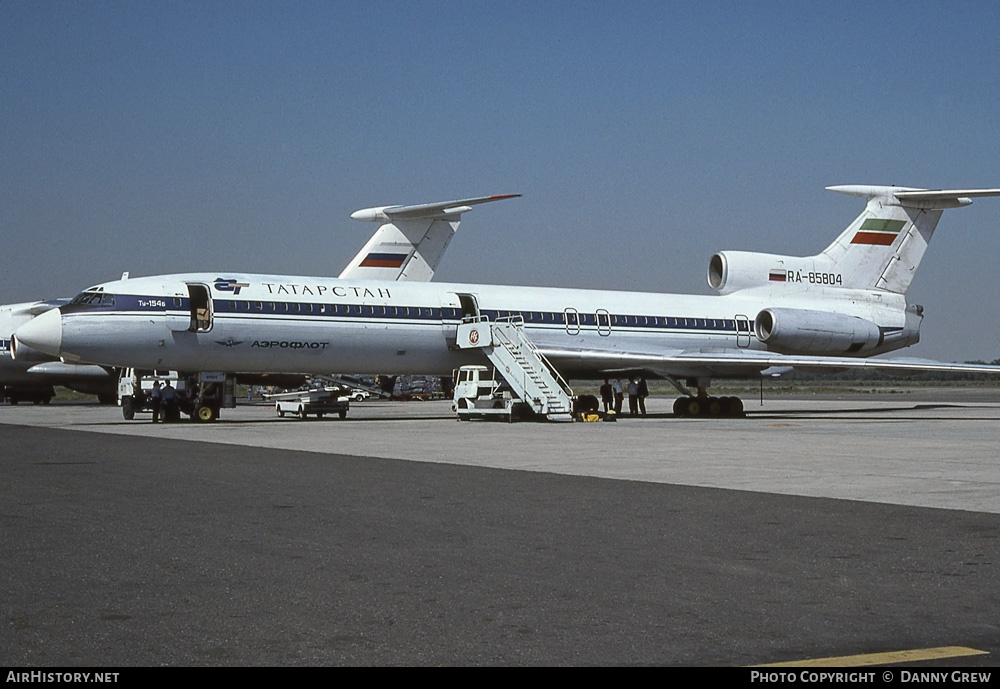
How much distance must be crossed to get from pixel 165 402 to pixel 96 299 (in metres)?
3.68

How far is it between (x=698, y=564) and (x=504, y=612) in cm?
198

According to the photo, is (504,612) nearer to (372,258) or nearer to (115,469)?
(115,469)

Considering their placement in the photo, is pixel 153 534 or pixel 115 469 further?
pixel 115 469

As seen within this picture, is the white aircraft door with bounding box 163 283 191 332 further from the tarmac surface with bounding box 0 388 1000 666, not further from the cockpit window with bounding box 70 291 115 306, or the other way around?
the tarmac surface with bounding box 0 388 1000 666

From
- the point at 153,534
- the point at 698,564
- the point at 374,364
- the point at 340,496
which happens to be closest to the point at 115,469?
the point at 340,496

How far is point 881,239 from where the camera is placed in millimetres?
37781

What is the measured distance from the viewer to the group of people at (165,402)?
30750mm

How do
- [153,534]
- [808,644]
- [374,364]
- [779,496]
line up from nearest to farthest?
[808,644] → [153,534] → [779,496] → [374,364]

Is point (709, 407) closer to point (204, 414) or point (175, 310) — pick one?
point (204, 414)

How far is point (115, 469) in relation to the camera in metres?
15.1

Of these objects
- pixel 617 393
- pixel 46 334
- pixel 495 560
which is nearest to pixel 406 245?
pixel 617 393

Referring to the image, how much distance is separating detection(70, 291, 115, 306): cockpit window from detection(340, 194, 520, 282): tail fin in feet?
59.7

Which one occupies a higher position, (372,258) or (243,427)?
(372,258)

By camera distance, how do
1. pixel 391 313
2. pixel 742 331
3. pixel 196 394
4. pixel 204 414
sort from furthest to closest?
pixel 742 331
pixel 196 394
pixel 204 414
pixel 391 313
